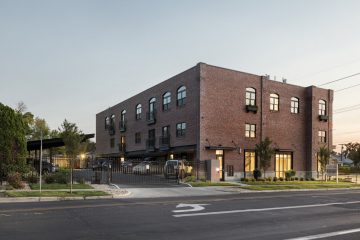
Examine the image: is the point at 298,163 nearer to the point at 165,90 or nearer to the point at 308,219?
the point at 165,90

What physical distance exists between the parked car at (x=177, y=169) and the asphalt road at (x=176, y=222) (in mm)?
15863

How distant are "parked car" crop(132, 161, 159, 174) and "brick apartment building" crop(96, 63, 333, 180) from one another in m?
3.89

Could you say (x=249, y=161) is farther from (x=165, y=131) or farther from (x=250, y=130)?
(x=165, y=131)

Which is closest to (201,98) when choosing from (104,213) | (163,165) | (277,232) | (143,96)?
(163,165)

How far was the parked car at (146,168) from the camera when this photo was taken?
3659 cm

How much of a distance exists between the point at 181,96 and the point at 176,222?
29.8 metres

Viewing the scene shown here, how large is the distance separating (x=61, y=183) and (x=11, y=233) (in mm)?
16370

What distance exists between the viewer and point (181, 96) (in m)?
41.4

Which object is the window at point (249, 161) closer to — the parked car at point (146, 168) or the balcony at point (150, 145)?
the parked car at point (146, 168)

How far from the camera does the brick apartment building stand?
38406mm

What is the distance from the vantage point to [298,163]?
45.6 meters

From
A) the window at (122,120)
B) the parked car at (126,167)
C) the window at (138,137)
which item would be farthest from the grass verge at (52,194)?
the window at (122,120)

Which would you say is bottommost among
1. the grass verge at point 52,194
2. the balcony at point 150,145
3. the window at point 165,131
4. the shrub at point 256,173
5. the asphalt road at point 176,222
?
the shrub at point 256,173

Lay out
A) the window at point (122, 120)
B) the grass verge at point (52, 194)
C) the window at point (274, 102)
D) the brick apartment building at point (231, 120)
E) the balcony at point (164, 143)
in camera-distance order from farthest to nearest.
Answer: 1. the window at point (122, 120)
2. the window at point (274, 102)
3. the balcony at point (164, 143)
4. the brick apartment building at point (231, 120)
5. the grass verge at point (52, 194)
